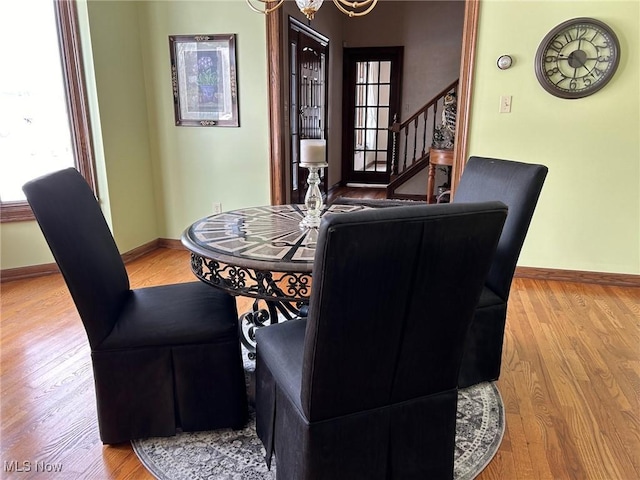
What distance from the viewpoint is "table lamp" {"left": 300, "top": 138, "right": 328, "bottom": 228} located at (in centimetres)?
195

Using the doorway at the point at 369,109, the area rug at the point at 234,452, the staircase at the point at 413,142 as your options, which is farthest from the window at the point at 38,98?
the doorway at the point at 369,109

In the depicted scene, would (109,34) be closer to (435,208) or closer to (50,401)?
(50,401)

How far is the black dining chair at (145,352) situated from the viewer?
62.3 inches

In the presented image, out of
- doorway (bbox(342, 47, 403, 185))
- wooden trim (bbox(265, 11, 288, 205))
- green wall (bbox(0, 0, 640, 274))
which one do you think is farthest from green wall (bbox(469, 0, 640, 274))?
doorway (bbox(342, 47, 403, 185))

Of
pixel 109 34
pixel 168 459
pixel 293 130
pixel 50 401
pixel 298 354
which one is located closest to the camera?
pixel 298 354

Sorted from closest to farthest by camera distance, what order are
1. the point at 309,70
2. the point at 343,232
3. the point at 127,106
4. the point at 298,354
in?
the point at 343,232
the point at 298,354
the point at 127,106
the point at 309,70

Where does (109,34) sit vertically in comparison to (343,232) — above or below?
above

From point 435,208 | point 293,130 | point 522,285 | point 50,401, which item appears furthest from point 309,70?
point 435,208

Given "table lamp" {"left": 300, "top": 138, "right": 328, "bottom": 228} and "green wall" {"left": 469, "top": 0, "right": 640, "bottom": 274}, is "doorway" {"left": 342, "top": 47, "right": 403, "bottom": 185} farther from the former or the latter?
"table lamp" {"left": 300, "top": 138, "right": 328, "bottom": 228}

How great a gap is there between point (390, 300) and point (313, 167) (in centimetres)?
104

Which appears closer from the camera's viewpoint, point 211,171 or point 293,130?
point 211,171

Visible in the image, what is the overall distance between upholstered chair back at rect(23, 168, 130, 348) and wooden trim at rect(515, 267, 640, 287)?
9.29 ft

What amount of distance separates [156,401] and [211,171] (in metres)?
2.52

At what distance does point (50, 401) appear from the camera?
6.48 ft
